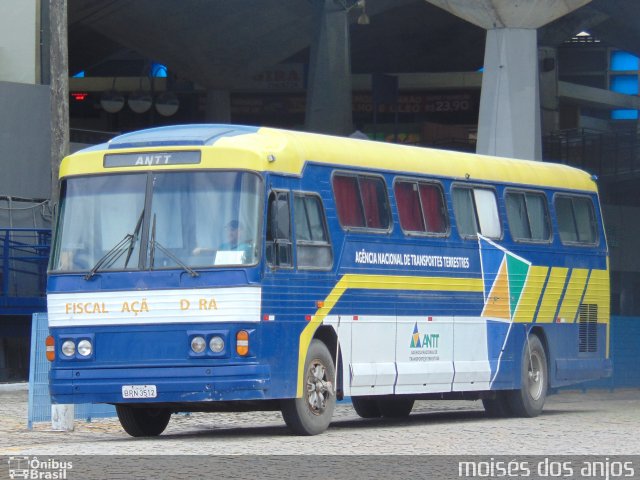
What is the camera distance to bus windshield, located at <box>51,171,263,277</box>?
1484 cm

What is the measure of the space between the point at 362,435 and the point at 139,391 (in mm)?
2527

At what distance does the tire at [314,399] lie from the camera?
15266 millimetres

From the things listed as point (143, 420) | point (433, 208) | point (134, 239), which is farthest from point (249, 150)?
point (433, 208)

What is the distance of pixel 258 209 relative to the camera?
14836mm

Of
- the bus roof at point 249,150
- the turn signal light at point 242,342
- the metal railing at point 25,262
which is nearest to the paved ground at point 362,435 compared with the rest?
the turn signal light at point 242,342

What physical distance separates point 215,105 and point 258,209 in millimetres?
38828

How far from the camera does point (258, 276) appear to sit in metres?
14.8

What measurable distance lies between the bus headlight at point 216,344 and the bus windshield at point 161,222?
2.39 feet

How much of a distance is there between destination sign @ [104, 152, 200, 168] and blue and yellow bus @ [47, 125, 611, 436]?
0.01 metres

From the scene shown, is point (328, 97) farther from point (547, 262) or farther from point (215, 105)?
point (547, 262)

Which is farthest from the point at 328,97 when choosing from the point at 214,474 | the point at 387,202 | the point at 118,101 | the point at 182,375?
the point at 214,474

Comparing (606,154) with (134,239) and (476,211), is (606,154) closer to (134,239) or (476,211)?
(476,211)

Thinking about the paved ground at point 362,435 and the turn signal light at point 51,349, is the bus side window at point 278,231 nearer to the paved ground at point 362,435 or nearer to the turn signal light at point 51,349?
the paved ground at point 362,435

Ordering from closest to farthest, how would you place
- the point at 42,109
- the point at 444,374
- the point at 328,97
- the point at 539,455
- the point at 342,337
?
the point at 539,455, the point at 342,337, the point at 444,374, the point at 42,109, the point at 328,97
